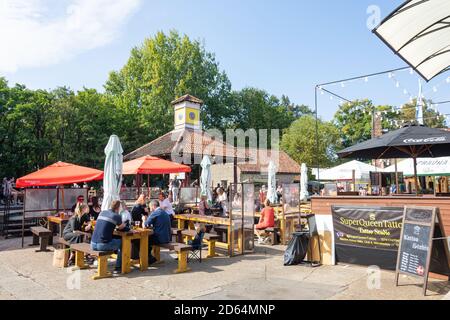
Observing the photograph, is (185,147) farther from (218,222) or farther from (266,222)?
(218,222)

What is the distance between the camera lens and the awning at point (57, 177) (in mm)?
11258

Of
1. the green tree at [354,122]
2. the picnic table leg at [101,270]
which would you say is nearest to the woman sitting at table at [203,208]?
the picnic table leg at [101,270]

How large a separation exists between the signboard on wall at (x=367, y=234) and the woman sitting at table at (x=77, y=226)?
5.83 metres

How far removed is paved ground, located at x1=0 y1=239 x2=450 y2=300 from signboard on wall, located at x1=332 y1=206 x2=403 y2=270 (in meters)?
0.26

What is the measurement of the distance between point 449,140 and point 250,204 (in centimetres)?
481

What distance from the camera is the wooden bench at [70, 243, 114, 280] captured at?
277 inches

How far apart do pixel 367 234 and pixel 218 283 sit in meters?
3.28

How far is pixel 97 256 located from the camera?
7.02 meters

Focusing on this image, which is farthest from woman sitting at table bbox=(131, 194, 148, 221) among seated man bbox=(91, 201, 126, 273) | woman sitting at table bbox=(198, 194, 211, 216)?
woman sitting at table bbox=(198, 194, 211, 216)

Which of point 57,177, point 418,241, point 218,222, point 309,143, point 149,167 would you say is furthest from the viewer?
point 309,143

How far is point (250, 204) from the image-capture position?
967 cm

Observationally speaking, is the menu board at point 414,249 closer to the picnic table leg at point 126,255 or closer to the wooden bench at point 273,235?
the wooden bench at point 273,235

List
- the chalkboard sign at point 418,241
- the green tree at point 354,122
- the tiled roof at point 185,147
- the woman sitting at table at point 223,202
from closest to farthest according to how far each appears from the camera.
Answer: the chalkboard sign at point 418,241 → the woman sitting at table at point 223,202 → the tiled roof at point 185,147 → the green tree at point 354,122

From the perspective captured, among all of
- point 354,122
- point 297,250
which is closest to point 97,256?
point 297,250
